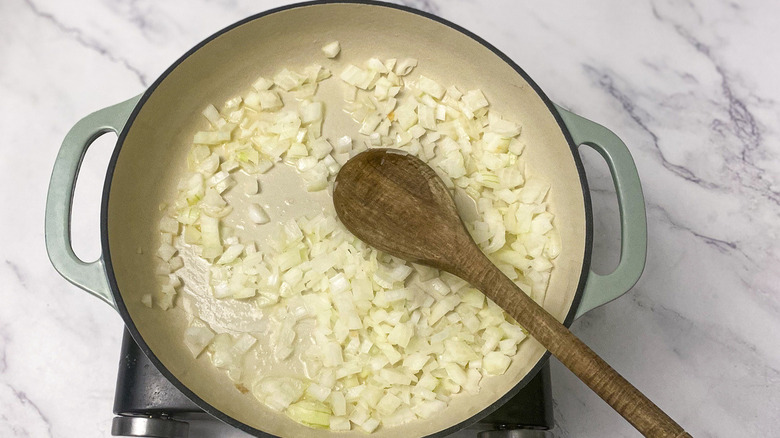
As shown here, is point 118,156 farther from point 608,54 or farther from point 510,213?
point 608,54

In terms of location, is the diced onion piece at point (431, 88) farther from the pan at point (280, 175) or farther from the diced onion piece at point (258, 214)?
the diced onion piece at point (258, 214)

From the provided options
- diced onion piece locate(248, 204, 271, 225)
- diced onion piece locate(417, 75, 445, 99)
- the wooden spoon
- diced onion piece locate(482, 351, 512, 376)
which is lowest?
diced onion piece locate(482, 351, 512, 376)

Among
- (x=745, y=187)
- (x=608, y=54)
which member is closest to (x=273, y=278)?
(x=608, y=54)

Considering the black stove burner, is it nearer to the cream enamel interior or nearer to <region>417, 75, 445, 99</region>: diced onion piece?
the cream enamel interior

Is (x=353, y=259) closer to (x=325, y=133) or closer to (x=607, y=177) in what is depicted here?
(x=325, y=133)

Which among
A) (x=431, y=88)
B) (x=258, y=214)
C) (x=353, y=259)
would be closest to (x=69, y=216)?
(x=258, y=214)

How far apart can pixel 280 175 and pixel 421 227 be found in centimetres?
27

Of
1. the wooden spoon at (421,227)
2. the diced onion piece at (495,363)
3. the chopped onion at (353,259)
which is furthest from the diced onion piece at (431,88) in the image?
the diced onion piece at (495,363)

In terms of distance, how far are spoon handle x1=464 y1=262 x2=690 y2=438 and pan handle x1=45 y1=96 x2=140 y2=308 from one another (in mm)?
503

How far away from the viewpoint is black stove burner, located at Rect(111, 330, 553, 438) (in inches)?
37.3

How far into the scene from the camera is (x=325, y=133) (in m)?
1.07

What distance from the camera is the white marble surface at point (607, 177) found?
1.17m

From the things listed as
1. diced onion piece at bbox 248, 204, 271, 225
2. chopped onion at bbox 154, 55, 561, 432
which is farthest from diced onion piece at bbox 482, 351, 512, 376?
diced onion piece at bbox 248, 204, 271, 225

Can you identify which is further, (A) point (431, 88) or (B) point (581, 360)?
(A) point (431, 88)
